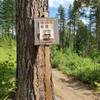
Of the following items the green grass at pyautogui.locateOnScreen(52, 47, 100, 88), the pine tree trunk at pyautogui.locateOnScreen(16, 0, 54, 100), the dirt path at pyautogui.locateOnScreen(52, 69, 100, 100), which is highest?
the pine tree trunk at pyautogui.locateOnScreen(16, 0, 54, 100)

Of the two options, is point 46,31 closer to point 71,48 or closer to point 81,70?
point 81,70

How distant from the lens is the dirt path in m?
12.0

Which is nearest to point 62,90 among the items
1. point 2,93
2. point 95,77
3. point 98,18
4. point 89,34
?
point 95,77

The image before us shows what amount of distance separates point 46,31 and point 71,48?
30.7m

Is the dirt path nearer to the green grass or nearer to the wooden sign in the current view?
the green grass

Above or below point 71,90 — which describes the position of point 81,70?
above

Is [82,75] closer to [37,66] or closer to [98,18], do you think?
[37,66]

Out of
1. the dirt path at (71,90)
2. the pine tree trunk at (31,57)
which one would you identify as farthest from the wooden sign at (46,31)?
the dirt path at (71,90)

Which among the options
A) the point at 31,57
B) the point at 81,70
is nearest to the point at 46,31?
the point at 31,57

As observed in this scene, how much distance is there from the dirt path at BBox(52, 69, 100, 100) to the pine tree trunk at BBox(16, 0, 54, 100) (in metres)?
6.72

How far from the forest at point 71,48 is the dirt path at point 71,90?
415mm

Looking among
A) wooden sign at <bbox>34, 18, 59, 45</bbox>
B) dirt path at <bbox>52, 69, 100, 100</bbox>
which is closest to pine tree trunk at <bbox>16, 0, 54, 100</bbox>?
wooden sign at <bbox>34, 18, 59, 45</bbox>

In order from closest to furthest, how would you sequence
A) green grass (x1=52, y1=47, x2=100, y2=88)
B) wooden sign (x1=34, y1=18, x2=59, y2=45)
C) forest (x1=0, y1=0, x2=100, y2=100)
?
wooden sign (x1=34, y1=18, x2=59, y2=45) < forest (x1=0, y1=0, x2=100, y2=100) < green grass (x1=52, y1=47, x2=100, y2=88)

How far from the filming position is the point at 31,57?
4684mm
